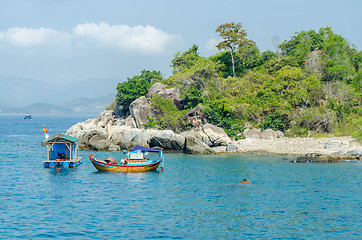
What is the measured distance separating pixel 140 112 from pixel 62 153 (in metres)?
24.2

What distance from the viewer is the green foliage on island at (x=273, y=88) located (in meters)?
61.5

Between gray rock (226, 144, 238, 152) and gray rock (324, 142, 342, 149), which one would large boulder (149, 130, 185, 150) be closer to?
gray rock (226, 144, 238, 152)

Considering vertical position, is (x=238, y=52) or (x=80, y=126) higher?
(x=238, y=52)

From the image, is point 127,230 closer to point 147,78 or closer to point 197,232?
point 197,232

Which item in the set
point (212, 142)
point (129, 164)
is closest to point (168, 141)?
point (212, 142)

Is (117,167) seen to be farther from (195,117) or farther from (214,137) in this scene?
(195,117)

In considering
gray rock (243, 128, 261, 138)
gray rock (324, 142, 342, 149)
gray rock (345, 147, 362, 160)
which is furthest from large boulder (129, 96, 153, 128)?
gray rock (345, 147, 362, 160)

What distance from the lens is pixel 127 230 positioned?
2220cm

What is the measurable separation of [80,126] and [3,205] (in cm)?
4719

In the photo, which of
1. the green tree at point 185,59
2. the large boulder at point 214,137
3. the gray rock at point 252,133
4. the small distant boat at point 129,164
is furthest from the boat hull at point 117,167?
the green tree at point 185,59

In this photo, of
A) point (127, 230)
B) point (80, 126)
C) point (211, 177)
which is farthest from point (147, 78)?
point (127, 230)

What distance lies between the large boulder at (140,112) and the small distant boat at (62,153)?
21.4 metres

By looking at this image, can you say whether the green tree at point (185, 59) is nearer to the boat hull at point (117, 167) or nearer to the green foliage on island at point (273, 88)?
the green foliage on island at point (273, 88)

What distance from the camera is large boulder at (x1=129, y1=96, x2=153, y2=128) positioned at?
6744 centimetres
